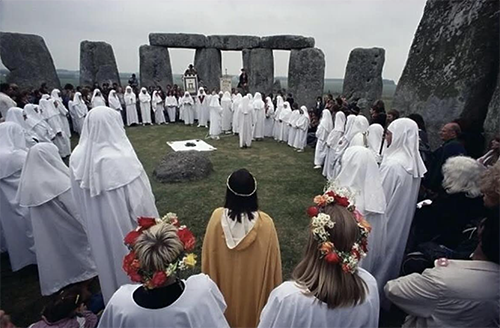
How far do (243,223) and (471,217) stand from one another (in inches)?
92.8

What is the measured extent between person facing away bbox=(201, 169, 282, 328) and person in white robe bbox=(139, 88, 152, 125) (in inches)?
556

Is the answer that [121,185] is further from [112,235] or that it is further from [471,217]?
[471,217]

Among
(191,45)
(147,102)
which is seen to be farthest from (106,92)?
(191,45)

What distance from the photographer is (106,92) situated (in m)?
15.0

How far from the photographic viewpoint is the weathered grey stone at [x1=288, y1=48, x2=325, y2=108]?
17391 mm

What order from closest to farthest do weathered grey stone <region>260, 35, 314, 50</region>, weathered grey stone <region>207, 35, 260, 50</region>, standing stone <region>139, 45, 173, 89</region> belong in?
weathered grey stone <region>260, 35, 314, 50</region> < standing stone <region>139, 45, 173, 89</region> < weathered grey stone <region>207, 35, 260, 50</region>

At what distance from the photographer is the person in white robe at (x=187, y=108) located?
15562mm

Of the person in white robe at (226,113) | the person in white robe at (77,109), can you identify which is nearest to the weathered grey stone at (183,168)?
the person in white robe at (226,113)

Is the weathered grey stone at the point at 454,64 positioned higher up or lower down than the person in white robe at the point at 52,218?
higher up

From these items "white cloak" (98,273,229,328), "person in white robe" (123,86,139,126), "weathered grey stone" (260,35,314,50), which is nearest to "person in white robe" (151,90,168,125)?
"person in white robe" (123,86,139,126)

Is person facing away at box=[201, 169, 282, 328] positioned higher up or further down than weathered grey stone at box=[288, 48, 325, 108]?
further down

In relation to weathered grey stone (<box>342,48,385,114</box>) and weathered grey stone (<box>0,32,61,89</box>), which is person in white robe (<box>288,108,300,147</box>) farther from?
weathered grey stone (<box>0,32,61,89</box>)

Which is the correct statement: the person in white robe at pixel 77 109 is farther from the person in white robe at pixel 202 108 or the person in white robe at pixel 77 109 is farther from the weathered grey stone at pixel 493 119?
the weathered grey stone at pixel 493 119

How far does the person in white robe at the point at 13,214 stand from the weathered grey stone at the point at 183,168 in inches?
138
